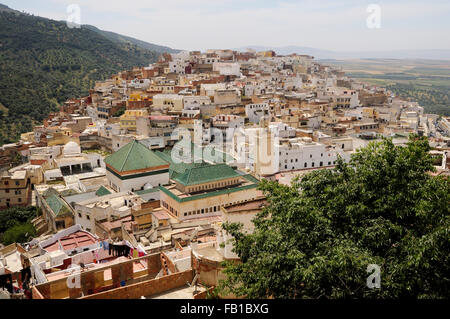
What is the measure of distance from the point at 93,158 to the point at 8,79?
4842 centimetres

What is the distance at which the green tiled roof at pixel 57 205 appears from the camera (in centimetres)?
2398

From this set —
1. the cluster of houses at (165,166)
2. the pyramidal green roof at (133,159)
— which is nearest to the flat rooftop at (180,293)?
the cluster of houses at (165,166)

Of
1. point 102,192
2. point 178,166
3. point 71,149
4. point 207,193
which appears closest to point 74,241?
point 102,192

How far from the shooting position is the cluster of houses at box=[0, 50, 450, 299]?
568 inches

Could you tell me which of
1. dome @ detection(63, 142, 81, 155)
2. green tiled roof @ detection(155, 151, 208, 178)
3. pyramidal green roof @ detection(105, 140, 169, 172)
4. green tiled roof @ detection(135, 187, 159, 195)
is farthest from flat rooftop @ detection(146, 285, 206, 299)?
dome @ detection(63, 142, 81, 155)

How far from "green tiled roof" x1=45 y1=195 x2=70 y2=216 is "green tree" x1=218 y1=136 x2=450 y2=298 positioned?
53.0ft

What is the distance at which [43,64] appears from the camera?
8812 cm

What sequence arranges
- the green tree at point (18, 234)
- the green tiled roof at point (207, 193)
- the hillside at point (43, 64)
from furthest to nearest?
the hillside at point (43, 64) → the green tree at point (18, 234) → the green tiled roof at point (207, 193)

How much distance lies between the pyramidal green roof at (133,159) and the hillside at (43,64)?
33.8 m

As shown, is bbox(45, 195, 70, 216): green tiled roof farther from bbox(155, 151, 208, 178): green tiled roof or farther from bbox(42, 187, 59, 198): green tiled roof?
bbox(155, 151, 208, 178): green tiled roof

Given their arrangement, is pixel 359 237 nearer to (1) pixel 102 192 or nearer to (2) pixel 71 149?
(1) pixel 102 192

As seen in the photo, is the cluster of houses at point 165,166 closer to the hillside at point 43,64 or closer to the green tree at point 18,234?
the green tree at point 18,234

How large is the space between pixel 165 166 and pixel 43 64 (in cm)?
7271
